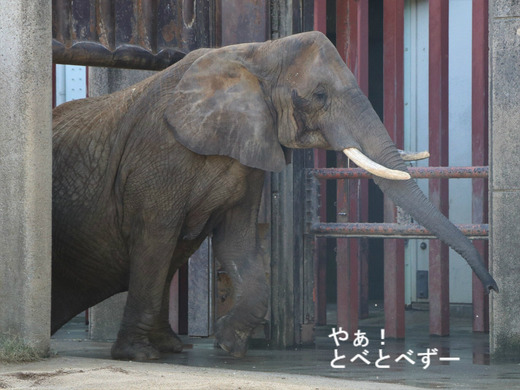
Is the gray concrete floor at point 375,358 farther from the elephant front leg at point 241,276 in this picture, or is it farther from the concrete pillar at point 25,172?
the concrete pillar at point 25,172

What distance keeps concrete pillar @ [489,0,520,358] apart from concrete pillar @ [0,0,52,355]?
2.61 m

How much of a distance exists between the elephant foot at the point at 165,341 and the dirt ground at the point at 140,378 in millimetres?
1379

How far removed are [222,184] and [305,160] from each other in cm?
136

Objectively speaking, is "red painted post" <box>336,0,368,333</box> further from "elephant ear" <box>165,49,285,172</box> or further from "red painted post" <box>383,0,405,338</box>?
"elephant ear" <box>165,49,285,172</box>

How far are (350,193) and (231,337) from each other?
2335mm

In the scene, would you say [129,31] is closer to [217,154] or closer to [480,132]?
[217,154]

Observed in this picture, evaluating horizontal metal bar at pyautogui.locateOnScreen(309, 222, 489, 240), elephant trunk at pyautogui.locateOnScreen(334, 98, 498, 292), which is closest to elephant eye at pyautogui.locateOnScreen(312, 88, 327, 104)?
elephant trunk at pyautogui.locateOnScreen(334, 98, 498, 292)

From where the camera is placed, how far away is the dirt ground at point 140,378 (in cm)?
518

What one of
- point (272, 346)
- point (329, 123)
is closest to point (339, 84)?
point (329, 123)

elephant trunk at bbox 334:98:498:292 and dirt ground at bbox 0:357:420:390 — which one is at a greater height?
elephant trunk at bbox 334:98:498:292

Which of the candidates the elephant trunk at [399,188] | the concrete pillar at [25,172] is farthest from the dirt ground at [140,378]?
the elephant trunk at [399,188]

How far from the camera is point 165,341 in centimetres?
756

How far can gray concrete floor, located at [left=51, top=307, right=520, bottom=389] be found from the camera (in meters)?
6.06

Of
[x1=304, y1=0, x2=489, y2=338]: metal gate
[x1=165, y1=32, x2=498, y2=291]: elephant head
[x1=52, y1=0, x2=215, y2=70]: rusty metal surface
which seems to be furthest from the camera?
[x1=304, y1=0, x2=489, y2=338]: metal gate
